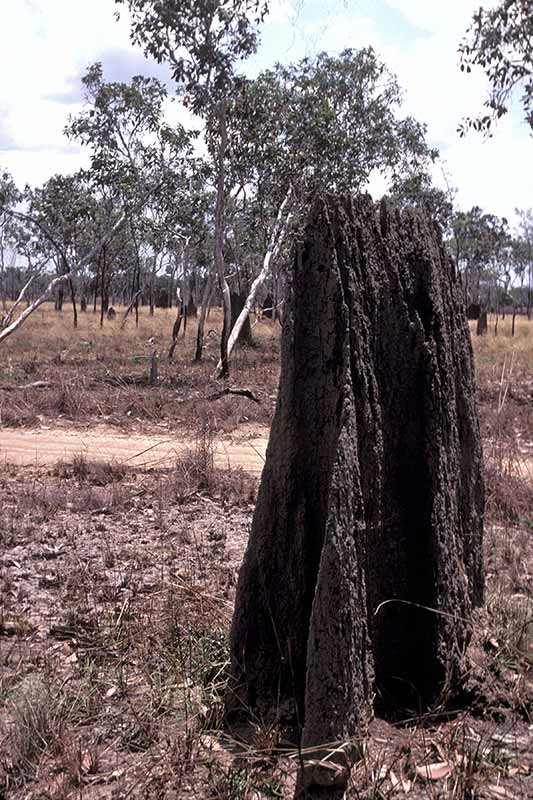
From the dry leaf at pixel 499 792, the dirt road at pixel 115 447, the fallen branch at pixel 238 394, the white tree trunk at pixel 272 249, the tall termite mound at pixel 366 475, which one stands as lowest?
the dirt road at pixel 115 447

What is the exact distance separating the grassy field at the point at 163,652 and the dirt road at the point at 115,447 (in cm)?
69

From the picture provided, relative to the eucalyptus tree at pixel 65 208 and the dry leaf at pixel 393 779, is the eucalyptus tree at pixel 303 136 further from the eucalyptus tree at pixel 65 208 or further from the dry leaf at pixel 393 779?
the dry leaf at pixel 393 779

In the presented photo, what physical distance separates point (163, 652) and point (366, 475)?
130 centimetres

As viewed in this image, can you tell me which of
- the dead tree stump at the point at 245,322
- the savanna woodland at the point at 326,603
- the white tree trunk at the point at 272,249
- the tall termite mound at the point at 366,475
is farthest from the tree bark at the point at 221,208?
the tall termite mound at the point at 366,475

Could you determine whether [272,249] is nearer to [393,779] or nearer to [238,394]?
[238,394]

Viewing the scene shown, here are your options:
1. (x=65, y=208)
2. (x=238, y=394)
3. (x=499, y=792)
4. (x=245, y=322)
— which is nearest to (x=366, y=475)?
(x=499, y=792)

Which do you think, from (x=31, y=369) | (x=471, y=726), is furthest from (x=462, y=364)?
(x=31, y=369)

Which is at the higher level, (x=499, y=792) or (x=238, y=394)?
(x=238, y=394)

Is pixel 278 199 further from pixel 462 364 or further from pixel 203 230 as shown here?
pixel 462 364

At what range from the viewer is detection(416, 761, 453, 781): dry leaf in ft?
8.96

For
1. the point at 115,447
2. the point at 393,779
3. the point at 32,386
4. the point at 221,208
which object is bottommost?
the point at 115,447

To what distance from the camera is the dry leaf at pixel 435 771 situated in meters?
2.73

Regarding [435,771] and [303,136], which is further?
[303,136]

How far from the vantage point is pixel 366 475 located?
305 cm
